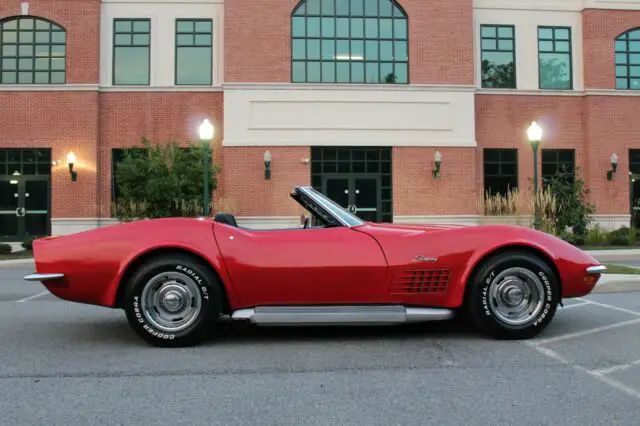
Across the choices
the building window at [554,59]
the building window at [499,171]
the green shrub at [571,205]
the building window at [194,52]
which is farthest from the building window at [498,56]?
the building window at [194,52]

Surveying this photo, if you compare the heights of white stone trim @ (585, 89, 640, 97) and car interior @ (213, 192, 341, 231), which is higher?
white stone trim @ (585, 89, 640, 97)

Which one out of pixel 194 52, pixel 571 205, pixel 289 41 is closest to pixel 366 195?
pixel 289 41

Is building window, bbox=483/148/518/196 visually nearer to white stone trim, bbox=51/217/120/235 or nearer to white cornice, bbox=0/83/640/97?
white cornice, bbox=0/83/640/97

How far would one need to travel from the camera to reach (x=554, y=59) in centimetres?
2134

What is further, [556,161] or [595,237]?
[556,161]

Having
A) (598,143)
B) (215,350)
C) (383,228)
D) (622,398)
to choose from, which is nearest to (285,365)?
(215,350)

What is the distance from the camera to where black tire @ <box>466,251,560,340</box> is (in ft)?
15.0

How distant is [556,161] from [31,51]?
66.7ft

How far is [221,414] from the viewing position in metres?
3.01

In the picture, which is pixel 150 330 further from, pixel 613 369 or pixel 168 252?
pixel 613 369

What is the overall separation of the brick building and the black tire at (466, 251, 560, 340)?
1501cm

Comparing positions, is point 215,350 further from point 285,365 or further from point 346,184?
point 346,184

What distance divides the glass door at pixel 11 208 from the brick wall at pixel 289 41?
8.80 meters

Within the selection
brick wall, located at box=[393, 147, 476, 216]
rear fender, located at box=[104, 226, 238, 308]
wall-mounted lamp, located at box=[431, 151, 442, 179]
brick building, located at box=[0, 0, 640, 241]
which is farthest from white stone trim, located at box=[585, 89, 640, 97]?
rear fender, located at box=[104, 226, 238, 308]
